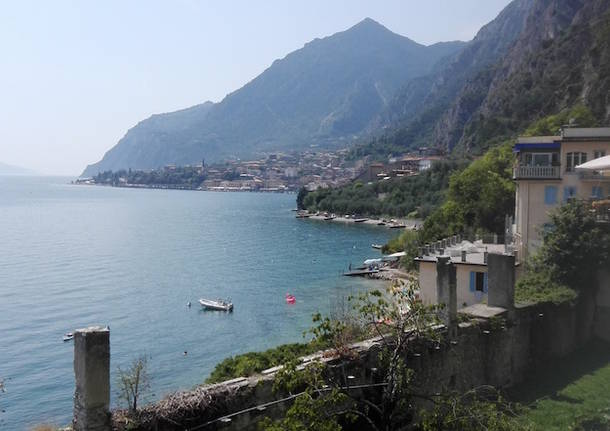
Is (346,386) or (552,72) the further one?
(552,72)

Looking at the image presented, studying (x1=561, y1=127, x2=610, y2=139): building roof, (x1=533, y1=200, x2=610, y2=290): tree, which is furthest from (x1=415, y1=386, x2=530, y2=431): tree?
(x1=561, y1=127, x2=610, y2=139): building roof

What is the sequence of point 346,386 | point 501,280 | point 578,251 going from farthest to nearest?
1. point 578,251
2. point 501,280
3. point 346,386

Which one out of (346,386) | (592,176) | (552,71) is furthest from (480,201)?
(552,71)

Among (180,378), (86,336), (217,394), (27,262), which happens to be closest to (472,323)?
(217,394)

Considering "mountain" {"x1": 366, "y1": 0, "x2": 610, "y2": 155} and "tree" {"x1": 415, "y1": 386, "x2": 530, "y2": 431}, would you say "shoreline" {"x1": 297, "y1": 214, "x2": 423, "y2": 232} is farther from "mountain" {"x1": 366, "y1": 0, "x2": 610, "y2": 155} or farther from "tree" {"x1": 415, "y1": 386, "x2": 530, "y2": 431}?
"tree" {"x1": 415, "y1": 386, "x2": 530, "y2": 431}

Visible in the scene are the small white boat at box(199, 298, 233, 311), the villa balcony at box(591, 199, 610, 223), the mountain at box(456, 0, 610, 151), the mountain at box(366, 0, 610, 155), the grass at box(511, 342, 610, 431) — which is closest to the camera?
the grass at box(511, 342, 610, 431)

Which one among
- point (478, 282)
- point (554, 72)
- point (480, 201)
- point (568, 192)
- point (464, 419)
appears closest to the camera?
point (464, 419)

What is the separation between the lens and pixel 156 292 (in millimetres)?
50938

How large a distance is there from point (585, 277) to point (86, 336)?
1650 centimetres

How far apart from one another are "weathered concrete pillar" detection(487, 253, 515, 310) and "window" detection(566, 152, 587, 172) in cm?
1109

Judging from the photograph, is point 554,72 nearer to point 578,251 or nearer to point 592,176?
point 592,176

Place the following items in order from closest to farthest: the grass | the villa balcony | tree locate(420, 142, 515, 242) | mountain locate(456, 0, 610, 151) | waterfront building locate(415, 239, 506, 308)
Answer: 1. the grass
2. the villa balcony
3. waterfront building locate(415, 239, 506, 308)
4. tree locate(420, 142, 515, 242)
5. mountain locate(456, 0, 610, 151)

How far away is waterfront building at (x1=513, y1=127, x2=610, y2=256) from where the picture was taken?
24891mm

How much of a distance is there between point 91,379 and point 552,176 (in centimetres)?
2217
